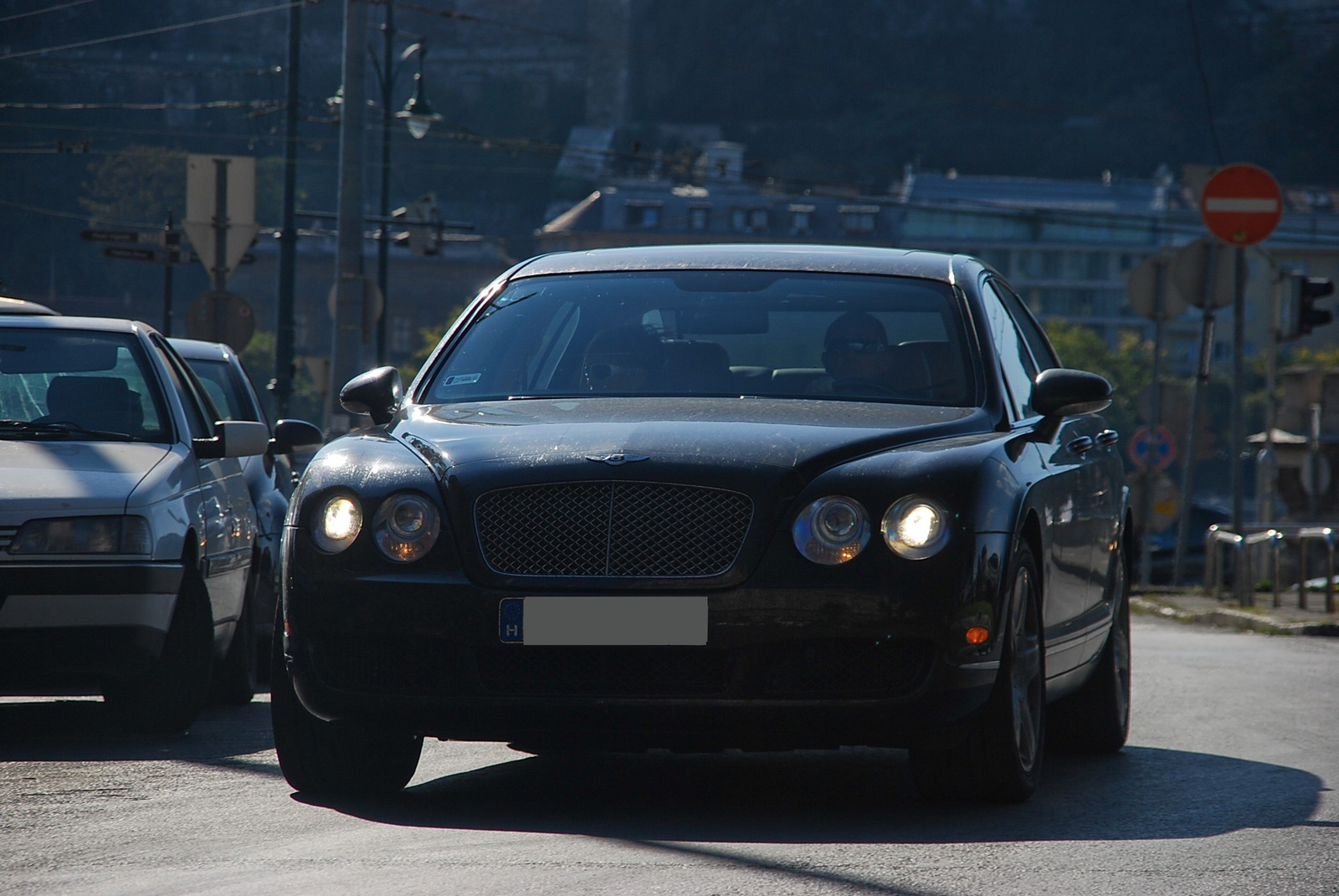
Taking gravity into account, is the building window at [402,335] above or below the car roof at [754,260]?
below

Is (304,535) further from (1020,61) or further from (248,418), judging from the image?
(1020,61)

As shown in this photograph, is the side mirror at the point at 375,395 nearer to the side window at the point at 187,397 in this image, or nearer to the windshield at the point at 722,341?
the windshield at the point at 722,341

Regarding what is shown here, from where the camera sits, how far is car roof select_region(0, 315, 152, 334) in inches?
352

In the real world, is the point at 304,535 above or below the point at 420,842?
above

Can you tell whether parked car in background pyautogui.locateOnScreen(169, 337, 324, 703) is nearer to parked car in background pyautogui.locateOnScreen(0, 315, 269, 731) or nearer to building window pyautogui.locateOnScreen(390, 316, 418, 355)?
parked car in background pyautogui.locateOnScreen(0, 315, 269, 731)

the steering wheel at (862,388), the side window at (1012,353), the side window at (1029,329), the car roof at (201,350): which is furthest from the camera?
the car roof at (201,350)

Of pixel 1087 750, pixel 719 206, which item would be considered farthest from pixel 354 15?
pixel 719 206

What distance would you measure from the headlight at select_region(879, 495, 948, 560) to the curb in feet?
36.9

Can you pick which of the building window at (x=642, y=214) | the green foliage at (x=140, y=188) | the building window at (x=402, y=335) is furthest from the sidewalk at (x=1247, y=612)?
the building window at (x=402, y=335)

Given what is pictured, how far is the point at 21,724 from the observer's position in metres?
8.57

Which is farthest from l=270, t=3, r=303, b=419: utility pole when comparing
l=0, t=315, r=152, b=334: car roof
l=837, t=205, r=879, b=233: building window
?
l=837, t=205, r=879, b=233: building window

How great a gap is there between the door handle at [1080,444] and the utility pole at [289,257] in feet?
78.6

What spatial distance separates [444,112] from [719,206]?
154 ft

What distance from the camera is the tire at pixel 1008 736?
5.70 m
